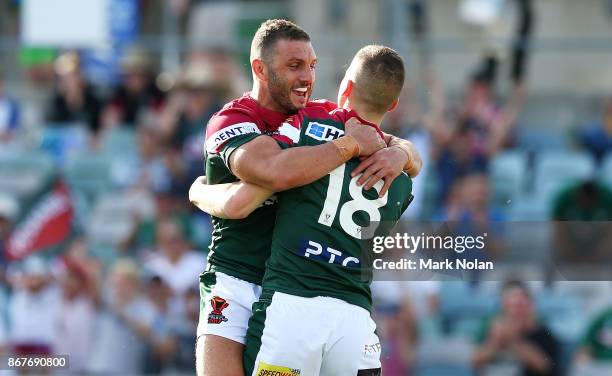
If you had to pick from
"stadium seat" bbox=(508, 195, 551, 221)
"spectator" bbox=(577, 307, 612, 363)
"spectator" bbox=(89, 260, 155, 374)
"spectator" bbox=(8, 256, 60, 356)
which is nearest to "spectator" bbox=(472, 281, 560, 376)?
"spectator" bbox=(577, 307, 612, 363)

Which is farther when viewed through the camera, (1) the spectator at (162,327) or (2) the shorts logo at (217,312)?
(1) the spectator at (162,327)

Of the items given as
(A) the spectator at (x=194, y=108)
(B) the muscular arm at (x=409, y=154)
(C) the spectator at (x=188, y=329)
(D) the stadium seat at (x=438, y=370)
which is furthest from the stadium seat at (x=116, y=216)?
(B) the muscular arm at (x=409, y=154)

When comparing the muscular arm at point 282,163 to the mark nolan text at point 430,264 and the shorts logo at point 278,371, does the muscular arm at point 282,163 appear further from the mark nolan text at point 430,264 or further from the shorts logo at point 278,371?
the mark nolan text at point 430,264

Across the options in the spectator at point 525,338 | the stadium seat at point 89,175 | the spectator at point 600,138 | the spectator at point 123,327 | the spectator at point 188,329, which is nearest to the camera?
the spectator at point 525,338

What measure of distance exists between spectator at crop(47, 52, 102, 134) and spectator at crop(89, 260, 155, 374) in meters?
2.81

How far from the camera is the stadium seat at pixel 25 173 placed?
41.0 ft

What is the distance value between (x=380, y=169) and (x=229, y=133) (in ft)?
2.19

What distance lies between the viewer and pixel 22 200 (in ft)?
40.9

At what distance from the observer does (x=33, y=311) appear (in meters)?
10.9

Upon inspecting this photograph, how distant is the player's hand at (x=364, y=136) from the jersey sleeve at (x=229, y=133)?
15.6 inches

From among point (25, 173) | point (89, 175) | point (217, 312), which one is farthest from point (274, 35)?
point (25, 173)

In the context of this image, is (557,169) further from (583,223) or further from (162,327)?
(162,327)

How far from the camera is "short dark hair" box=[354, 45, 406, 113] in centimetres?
508

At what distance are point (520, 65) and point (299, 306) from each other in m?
7.68
